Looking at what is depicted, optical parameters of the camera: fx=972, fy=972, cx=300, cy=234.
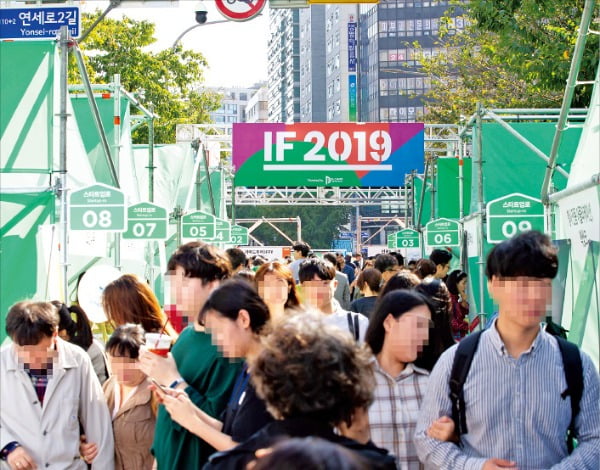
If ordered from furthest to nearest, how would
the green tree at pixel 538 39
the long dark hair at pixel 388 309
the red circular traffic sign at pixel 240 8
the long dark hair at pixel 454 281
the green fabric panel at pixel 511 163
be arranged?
the green fabric panel at pixel 511 163 → the green tree at pixel 538 39 → the red circular traffic sign at pixel 240 8 → the long dark hair at pixel 454 281 → the long dark hair at pixel 388 309

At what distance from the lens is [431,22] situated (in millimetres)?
98312

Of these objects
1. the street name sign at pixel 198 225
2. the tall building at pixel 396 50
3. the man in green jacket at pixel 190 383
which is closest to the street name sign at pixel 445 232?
the street name sign at pixel 198 225

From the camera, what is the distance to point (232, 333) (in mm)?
3832

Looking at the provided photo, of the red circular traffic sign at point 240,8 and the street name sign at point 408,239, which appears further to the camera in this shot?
the street name sign at point 408,239

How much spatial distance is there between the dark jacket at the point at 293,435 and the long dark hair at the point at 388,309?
1.61 meters

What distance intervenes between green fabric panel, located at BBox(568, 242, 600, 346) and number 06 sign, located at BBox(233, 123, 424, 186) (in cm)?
1618

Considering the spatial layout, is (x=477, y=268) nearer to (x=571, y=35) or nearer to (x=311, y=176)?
(x=571, y=35)

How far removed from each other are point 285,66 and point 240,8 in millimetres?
129241

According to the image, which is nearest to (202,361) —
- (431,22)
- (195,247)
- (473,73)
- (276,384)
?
(195,247)

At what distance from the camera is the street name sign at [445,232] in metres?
15.9

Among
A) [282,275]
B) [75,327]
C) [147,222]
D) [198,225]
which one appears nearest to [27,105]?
[75,327]

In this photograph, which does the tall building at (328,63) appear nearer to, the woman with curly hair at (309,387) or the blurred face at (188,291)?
the blurred face at (188,291)

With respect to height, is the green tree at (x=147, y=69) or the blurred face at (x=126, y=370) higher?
the green tree at (x=147, y=69)

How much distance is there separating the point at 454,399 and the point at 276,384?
48.9 inches
